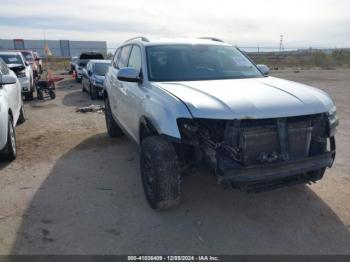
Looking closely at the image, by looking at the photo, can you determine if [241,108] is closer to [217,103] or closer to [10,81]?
[217,103]

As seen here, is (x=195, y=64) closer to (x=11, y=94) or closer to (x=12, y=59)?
(x=11, y=94)

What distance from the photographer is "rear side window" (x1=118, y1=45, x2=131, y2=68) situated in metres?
5.84

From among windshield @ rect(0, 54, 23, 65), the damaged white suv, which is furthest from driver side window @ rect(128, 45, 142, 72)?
windshield @ rect(0, 54, 23, 65)

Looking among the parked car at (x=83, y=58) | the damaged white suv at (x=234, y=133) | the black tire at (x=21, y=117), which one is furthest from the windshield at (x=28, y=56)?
the damaged white suv at (x=234, y=133)

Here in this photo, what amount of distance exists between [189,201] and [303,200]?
1.33 meters

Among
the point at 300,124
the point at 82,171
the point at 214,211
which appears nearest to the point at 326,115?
the point at 300,124

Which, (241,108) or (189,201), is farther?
(189,201)

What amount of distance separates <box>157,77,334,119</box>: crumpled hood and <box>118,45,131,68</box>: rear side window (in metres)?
1.82

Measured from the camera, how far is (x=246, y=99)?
11.5ft

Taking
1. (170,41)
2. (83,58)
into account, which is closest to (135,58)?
(170,41)

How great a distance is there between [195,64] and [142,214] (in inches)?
82.4

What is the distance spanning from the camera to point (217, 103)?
3.44 meters

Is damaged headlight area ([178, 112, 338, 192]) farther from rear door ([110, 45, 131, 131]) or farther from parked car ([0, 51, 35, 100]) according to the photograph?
parked car ([0, 51, 35, 100])

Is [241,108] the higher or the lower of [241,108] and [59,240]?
the higher
